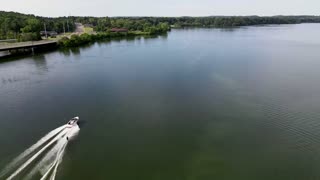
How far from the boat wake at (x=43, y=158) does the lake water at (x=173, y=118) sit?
49 cm

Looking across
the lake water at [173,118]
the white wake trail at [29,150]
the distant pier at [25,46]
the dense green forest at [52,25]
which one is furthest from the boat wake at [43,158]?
the dense green forest at [52,25]

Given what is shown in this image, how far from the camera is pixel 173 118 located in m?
19.9

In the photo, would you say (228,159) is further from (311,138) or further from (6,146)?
(6,146)

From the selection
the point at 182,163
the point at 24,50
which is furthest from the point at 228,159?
the point at 24,50

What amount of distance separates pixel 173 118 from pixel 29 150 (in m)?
9.73

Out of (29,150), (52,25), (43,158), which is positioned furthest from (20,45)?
(43,158)

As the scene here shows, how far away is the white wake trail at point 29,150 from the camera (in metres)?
13.6

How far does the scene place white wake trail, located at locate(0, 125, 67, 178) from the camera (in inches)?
537

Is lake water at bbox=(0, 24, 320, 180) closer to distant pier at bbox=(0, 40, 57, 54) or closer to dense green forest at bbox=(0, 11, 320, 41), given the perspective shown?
distant pier at bbox=(0, 40, 57, 54)

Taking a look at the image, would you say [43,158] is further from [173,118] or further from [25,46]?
[25,46]

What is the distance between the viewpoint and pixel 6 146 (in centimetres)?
1605

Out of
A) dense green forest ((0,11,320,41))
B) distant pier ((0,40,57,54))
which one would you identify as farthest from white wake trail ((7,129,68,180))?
dense green forest ((0,11,320,41))

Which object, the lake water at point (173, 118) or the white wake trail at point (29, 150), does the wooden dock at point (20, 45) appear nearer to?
the lake water at point (173, 118)

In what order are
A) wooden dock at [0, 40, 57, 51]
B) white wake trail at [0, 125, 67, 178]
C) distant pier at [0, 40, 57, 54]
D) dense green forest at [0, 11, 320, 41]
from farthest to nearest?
dense green forest at [0, 11, 320, 41], distant pier at [0, 40, 57, 54], wooden dock at [0, 40, 57, 51], white wake trail at [0, 125, 67, 178]
